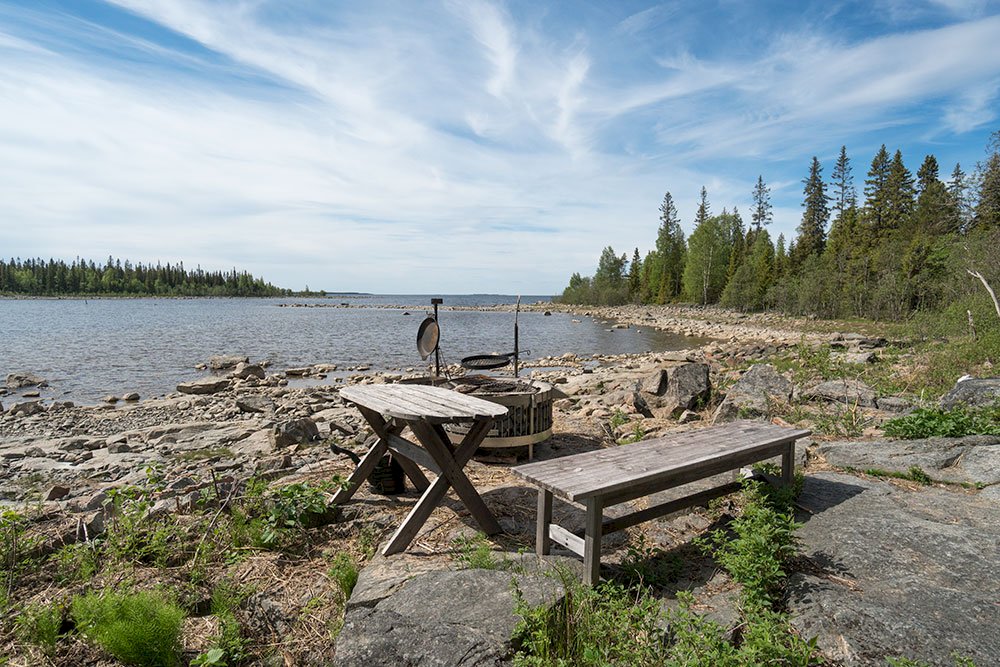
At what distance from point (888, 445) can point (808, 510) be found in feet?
7.86

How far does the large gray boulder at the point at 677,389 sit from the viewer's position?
901 centimetres

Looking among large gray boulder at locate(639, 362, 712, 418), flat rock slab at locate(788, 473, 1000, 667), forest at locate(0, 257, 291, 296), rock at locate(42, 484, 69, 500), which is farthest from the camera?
forest at locate(0, 257, 291, 296)

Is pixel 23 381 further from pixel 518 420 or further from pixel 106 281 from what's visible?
pixel 106 281

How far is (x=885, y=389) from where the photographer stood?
8.22 metres

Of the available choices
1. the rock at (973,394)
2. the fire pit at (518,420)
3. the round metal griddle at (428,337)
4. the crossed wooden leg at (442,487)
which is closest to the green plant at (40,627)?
the crossed wooden leg at (442,487)

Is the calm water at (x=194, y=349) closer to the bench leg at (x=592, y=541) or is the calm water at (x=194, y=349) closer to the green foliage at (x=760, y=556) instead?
the bench leg at (x=592, y=541)

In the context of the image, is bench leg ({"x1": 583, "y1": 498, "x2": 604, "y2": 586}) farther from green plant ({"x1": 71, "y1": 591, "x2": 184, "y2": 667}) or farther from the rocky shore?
green plant ({"x1": 71, "y1": 591, "x2": 184, "y2": 667})

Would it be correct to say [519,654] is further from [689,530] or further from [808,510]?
[808,510]

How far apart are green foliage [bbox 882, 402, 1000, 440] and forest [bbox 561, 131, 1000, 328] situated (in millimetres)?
7219

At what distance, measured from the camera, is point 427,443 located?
4094 millimetres

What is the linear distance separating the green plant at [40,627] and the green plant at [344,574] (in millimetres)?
1547

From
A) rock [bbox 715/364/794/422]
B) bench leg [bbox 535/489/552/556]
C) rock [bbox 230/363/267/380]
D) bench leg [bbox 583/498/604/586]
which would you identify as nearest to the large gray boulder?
rock [bbox 715/364/794/422]

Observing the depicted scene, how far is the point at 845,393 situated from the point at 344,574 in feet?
26.0

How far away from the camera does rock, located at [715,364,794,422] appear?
7.77 meters
